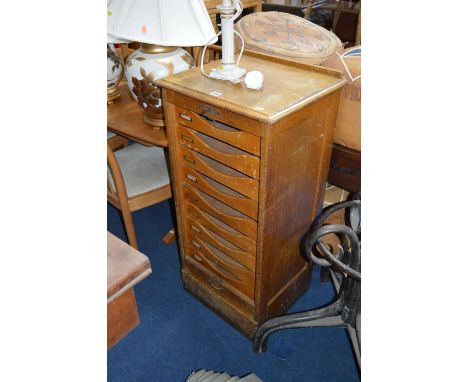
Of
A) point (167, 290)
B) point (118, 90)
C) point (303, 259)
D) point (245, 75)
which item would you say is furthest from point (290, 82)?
point (167, 290)

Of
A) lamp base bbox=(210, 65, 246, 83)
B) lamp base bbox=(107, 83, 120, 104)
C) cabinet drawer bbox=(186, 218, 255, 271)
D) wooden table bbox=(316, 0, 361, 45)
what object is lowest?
cabinet drawer bbox=(186, 218, 255, 271)

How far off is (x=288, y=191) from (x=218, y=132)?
0.32m

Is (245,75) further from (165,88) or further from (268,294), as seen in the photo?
(268,294)

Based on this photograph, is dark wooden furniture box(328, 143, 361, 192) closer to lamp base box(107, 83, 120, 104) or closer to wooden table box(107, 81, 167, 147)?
wooden table box(107, 81, 167, 147)

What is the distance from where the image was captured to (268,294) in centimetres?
154

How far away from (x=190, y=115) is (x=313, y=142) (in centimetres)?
43

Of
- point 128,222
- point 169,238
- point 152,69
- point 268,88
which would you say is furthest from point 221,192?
point 169,238

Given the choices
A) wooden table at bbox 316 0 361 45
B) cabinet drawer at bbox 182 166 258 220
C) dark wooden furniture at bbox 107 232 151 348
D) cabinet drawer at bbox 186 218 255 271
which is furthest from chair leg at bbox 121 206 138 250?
wooden table at bbox 316 0 361 45

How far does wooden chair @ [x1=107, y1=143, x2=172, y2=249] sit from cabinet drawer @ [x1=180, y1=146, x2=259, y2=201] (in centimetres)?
42

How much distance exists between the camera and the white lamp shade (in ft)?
3.86

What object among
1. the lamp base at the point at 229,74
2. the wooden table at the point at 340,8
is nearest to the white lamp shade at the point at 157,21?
the lamp base at the point at 229,74

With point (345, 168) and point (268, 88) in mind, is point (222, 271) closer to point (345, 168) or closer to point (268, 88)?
point (345, 168)

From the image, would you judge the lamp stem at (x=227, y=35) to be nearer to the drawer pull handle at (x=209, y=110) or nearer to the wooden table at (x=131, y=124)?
the drawer pull handle at (x=209, y=110)

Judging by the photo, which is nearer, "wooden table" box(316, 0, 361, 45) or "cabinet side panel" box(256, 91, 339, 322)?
"cabinet side panel" box(256, 91, 339, 322)
